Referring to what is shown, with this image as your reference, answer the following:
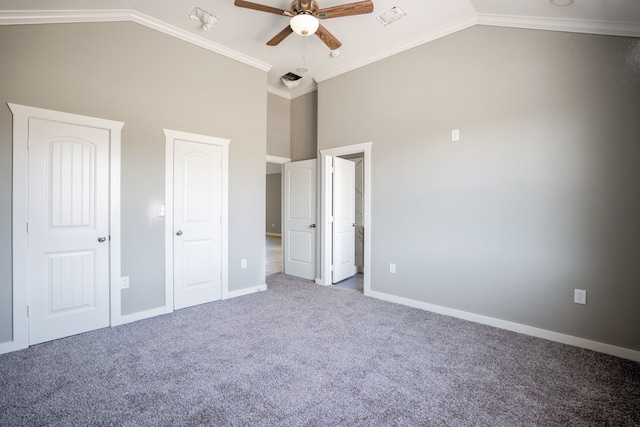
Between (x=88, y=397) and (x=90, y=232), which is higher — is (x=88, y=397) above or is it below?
below

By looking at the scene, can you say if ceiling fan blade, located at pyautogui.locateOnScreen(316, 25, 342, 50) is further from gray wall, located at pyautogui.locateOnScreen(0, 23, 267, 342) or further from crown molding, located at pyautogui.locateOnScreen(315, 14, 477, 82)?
gray wall, located at pyautogui.locateOnScreen(0, 23, 267, 342)

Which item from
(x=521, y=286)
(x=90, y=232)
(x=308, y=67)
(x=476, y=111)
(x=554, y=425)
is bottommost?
(x=554, y=425)

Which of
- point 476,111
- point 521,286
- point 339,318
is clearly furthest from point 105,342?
point 476,111

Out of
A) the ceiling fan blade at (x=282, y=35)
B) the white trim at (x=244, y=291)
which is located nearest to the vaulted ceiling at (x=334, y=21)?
the ceiling fan blade at (x=282, y=35)

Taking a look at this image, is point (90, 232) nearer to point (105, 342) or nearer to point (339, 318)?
point (105, 342)

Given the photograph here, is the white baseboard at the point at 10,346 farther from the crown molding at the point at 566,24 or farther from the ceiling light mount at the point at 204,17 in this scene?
the crown molding at the point at 566,24

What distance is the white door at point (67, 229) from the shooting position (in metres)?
2.72

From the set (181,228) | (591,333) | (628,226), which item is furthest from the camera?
(181,228)

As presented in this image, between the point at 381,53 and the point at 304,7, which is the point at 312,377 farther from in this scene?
the point at 381,53

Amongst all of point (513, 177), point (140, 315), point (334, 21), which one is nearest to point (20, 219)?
point (140, 315)

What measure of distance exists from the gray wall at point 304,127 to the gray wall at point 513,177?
1235mm

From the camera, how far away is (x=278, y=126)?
17.6 feet

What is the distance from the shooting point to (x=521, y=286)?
3.01 metres

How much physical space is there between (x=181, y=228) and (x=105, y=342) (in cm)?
137
